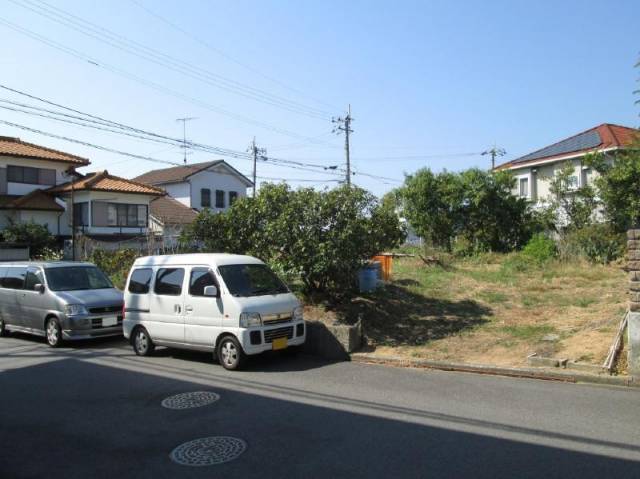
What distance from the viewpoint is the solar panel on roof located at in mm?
24797

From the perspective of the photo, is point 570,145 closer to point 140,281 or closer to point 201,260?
point 201,260

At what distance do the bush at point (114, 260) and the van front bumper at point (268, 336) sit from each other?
10.4 m

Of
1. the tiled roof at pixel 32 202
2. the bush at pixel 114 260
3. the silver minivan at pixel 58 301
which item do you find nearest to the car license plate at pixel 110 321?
the silver minivan at pixel 58 301

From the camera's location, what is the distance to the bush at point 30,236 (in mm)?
24828

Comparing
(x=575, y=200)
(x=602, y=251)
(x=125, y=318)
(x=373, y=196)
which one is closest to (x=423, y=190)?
(x=575, y=200)

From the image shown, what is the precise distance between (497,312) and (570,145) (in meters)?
17.9

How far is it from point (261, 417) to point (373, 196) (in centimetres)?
631

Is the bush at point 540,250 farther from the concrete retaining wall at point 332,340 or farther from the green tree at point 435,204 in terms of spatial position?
the concrete retaining wall at point 332,340

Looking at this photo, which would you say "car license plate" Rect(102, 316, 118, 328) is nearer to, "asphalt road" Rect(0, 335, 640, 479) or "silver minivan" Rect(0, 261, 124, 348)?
"silver minivan" Rect(0, 261, 124, 348)

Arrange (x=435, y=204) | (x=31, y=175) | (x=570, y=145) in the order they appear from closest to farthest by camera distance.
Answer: (x=435, y=204) → (x=570, y=145) → (x=31, y=175)

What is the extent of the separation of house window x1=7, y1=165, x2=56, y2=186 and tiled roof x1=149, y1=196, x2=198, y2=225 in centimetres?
593

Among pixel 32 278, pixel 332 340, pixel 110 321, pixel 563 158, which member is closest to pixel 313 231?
pixel 332 340

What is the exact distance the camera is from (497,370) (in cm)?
776

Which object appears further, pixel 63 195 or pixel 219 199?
pixel 219 199
